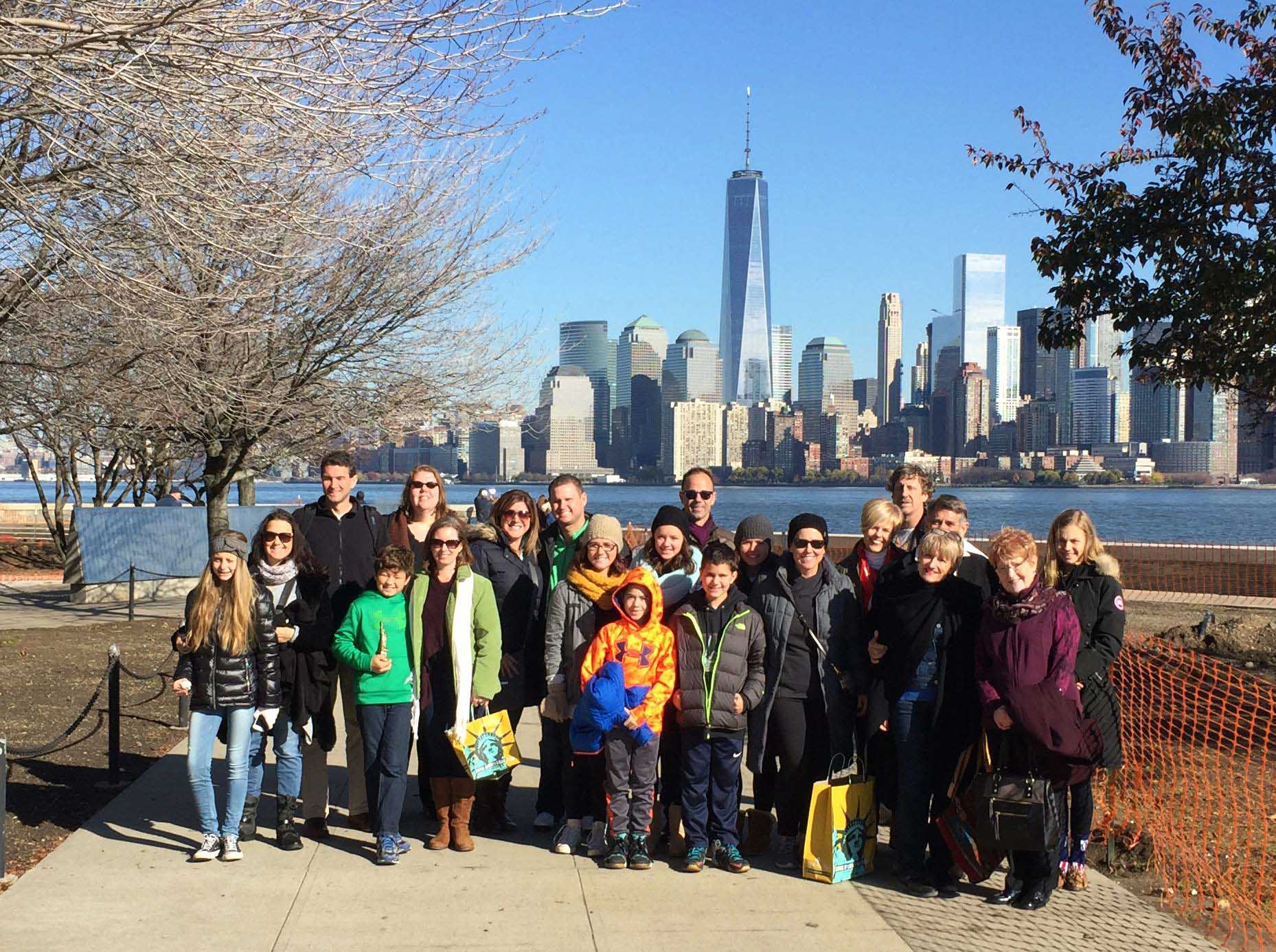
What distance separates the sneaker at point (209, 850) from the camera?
6316 mm

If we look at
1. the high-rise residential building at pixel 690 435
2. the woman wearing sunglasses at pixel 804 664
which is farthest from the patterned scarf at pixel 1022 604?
the high-rise residential building at pixel 690 435

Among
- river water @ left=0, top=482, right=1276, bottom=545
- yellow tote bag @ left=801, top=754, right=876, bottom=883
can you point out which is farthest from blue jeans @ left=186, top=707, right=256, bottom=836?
river water @ left=0, top=482, right=1276, bottom=545

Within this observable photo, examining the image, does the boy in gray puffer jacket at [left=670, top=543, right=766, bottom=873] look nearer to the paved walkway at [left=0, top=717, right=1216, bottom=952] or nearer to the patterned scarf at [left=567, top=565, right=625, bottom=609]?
the paved walkway at [left=0, top=717, right=1216, bottom=952]

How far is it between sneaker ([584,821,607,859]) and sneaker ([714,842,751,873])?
1.82 ft

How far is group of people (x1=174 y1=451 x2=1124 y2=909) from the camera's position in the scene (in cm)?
595

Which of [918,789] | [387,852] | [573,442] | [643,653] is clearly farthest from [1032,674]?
[573,442]

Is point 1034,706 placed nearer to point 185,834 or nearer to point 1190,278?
point 185,834

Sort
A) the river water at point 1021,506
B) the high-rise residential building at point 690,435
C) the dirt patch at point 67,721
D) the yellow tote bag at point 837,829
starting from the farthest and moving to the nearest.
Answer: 1. the high-rise residential building at point 690,435
2. the river water at point 1021,506
3. the dirt patch at point 67,721
4. the yellow tote bag at point 837,829

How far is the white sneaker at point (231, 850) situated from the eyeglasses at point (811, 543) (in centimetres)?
307

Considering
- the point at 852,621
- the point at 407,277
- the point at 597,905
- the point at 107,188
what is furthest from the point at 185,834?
the point at 407,277

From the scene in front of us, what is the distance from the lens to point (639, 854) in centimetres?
631

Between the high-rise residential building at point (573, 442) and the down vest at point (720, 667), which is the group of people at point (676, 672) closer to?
the down vest at point (720, 667)

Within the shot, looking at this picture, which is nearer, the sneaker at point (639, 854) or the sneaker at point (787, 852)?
the sneaker at point (639, 854)

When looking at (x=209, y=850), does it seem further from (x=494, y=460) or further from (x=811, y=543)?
(x=494, y=460)
